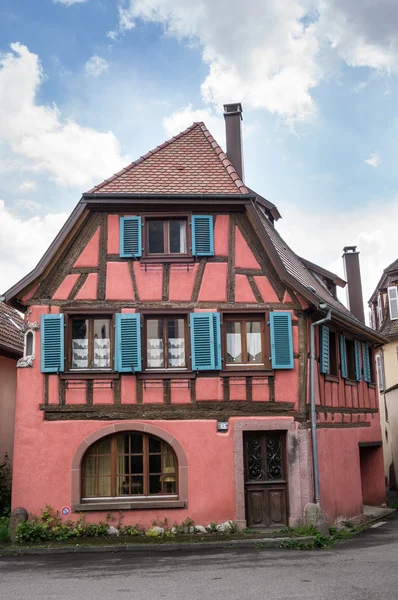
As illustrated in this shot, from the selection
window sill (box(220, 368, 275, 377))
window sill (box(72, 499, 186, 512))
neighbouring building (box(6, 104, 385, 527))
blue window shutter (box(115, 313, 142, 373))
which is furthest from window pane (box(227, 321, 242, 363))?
window sill (box(72, 499, 186, 512))

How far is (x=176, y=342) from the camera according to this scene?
1491 cm

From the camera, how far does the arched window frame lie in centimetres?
1408

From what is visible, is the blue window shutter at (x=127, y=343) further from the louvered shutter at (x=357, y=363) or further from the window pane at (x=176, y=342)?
the louvered shutter at (x=357, y=363)

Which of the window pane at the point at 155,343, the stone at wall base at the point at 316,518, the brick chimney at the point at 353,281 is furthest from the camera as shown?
the brick chimney at the point at 353,281

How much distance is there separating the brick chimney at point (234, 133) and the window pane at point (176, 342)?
5.28 m

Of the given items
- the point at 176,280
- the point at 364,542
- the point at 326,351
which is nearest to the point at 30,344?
the point at 176,280

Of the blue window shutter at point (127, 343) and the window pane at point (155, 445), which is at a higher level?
the blue window shutter at point (127, 343)

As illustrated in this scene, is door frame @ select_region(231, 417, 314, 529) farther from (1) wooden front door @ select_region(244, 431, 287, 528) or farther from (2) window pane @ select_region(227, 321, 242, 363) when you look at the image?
(2) window pane @ select_region(227, 321, 242, 363)

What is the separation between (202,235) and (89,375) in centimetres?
381

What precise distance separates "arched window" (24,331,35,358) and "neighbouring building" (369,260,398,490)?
1787 centimetres

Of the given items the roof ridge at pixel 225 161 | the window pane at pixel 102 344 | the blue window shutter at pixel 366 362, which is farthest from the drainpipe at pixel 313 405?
the blue window shutter at pixel 366 362

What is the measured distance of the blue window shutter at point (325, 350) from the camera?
15.8m

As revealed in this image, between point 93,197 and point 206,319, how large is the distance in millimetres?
3520

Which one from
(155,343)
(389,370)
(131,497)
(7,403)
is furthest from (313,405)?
(389,370)
